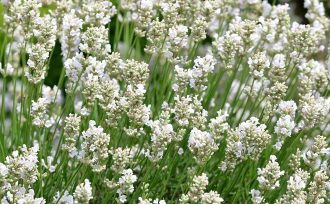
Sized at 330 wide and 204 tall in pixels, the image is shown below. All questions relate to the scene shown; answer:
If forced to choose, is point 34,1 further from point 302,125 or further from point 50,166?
point 302,125

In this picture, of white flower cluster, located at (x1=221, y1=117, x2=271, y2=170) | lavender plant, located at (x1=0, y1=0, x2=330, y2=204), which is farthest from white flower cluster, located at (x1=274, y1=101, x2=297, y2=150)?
white flower cluster, located at (x1=221, y1=117, x2=271, y2=170)

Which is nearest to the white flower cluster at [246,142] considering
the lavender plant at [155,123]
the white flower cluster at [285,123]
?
the lavender plant at [155,123]

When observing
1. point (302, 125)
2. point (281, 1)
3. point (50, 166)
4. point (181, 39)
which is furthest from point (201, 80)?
point (281, 1)

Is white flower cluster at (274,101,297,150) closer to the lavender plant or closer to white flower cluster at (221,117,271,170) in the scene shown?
the lavender plant

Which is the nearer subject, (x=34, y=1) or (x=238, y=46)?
(x=34, y=1)

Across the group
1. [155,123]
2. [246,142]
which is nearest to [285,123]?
[246,142]

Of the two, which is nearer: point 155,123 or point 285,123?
point 155,123

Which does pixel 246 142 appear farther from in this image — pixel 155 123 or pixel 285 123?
pixel 155 123

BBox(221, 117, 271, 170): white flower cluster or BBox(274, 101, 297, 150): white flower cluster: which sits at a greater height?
BBox(274, 101, 297, 150): white flower cluster

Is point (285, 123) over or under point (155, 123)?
over

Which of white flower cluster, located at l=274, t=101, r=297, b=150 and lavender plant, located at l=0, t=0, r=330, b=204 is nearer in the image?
lavender plant, located at l=0, t=0, r=330, b=204

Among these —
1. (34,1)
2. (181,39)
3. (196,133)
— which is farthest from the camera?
(181,39)
